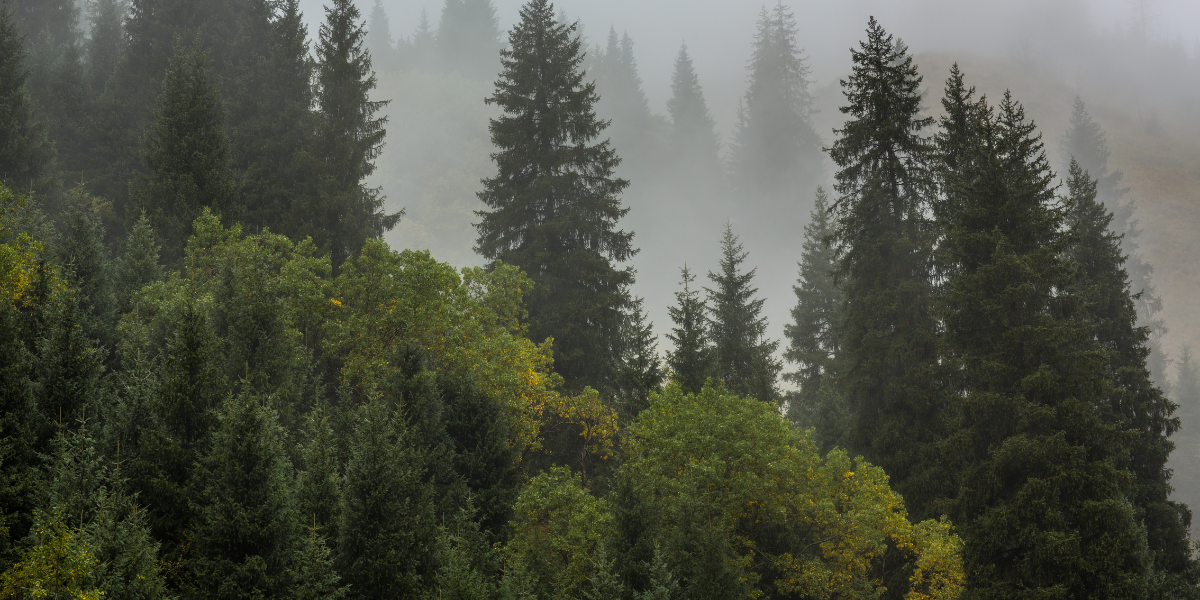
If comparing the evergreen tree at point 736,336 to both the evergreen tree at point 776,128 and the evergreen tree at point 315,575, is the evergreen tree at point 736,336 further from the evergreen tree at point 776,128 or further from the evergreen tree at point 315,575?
the evergreen tree at point 776,128

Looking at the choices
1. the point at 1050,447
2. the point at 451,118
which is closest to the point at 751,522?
the point at 1050,447

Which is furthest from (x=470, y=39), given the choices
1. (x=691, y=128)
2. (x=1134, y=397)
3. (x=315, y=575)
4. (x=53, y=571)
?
(x=53, y=571)

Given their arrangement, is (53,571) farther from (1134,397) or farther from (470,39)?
(470,39)

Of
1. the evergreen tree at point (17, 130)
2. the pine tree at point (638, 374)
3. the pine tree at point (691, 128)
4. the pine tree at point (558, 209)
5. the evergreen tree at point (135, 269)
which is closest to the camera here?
the evergreen tree at point (135, 269)

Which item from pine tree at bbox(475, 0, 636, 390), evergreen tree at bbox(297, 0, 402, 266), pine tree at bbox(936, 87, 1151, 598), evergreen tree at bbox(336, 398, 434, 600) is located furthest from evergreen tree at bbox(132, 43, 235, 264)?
pine tree at bbox(936, 87, 1151, 598)

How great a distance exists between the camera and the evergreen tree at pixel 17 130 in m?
32.9

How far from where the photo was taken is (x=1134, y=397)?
91.2ft

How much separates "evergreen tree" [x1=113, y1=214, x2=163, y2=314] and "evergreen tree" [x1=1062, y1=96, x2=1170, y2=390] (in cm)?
8349

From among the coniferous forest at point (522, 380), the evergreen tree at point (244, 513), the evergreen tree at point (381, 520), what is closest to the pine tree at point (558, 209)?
the coniferous forest at point (522, 380)

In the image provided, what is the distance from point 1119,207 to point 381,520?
302ft

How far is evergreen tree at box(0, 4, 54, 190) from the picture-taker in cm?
3291

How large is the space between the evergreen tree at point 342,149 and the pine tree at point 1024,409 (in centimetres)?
2612

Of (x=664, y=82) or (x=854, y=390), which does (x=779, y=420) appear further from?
(x=664, y=82)

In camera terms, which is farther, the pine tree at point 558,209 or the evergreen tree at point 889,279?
the pine tree at point 558,209
